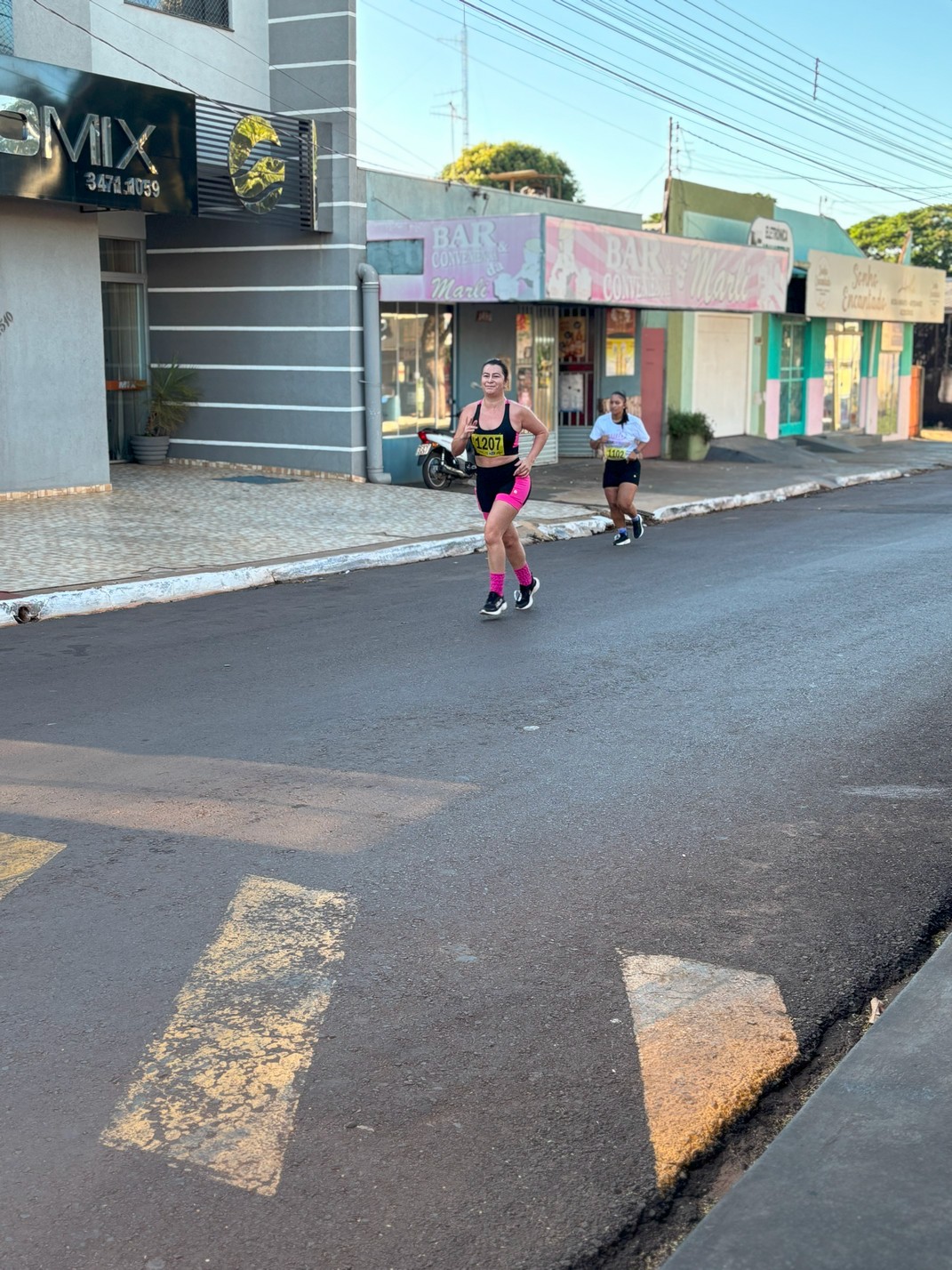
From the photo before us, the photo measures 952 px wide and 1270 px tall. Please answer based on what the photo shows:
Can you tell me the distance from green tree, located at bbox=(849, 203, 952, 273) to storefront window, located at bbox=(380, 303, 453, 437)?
44.6m

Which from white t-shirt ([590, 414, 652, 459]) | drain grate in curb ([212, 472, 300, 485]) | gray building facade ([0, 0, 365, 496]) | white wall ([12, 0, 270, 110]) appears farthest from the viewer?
drain grate in curb ([212, 472, 300, 485])

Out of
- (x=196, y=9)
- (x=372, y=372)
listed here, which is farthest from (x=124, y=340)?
(x=196, y=9)

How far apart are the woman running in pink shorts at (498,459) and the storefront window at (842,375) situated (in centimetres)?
2643

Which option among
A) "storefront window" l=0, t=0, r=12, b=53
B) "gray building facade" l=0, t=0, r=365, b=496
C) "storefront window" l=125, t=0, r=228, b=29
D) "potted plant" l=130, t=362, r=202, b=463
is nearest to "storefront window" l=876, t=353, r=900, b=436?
"gray building facade" l=0, t=0, r=365, b=496

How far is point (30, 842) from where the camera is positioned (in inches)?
218

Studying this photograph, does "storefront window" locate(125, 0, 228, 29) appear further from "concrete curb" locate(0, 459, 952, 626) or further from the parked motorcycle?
"concrete curb" locate(0, 459, 952, 626)

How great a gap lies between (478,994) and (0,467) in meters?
14.0

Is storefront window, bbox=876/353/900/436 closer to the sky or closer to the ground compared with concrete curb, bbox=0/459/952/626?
closer to the sky

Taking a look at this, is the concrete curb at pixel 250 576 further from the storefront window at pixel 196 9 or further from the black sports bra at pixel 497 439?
the storefront window at pixel 196 9

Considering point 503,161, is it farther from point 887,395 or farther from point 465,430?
point 465,430

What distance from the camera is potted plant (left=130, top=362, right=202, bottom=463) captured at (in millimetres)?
21266

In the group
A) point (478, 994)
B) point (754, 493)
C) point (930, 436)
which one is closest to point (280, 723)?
point (478, 994)

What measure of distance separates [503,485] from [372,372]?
32.1 feet

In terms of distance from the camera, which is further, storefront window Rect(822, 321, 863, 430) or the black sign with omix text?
storefront window Rect(822, 321, 863, 430)
